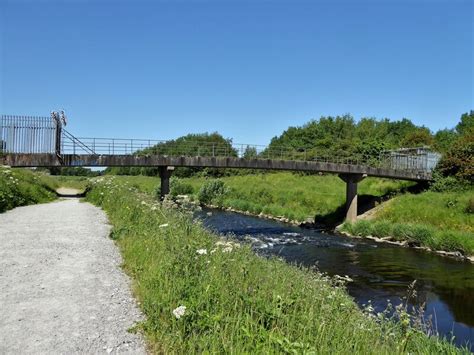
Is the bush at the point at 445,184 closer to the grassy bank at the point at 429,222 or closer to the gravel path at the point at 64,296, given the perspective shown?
the grassy bank at the point at 429,222

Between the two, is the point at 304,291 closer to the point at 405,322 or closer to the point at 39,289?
the point at 405,322

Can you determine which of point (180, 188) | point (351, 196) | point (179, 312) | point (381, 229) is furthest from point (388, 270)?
point (180, 188)

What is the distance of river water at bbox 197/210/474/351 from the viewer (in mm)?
14844

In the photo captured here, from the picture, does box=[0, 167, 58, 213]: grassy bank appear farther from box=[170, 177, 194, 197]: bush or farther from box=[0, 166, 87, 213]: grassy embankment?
box=[170, 177, 194, 197]: bush

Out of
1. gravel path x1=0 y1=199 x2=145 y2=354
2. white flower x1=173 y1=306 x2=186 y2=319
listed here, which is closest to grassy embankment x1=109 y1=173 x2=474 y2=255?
gravel path x1=0 y1=199 x2=145 y2=354

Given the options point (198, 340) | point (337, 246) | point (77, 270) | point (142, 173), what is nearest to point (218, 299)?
point (198, 340)

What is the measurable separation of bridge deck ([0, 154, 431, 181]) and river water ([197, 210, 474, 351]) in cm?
619

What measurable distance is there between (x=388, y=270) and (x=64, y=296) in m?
18.1

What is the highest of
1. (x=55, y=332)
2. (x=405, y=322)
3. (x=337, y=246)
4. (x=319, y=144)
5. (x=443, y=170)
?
(x=319, y=144)

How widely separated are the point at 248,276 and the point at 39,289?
14.5 ft

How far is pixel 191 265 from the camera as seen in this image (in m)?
7.49

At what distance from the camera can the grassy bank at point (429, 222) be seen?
28750 millimetres

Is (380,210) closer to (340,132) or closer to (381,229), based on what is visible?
(381,229)

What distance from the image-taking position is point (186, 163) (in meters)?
36.0
